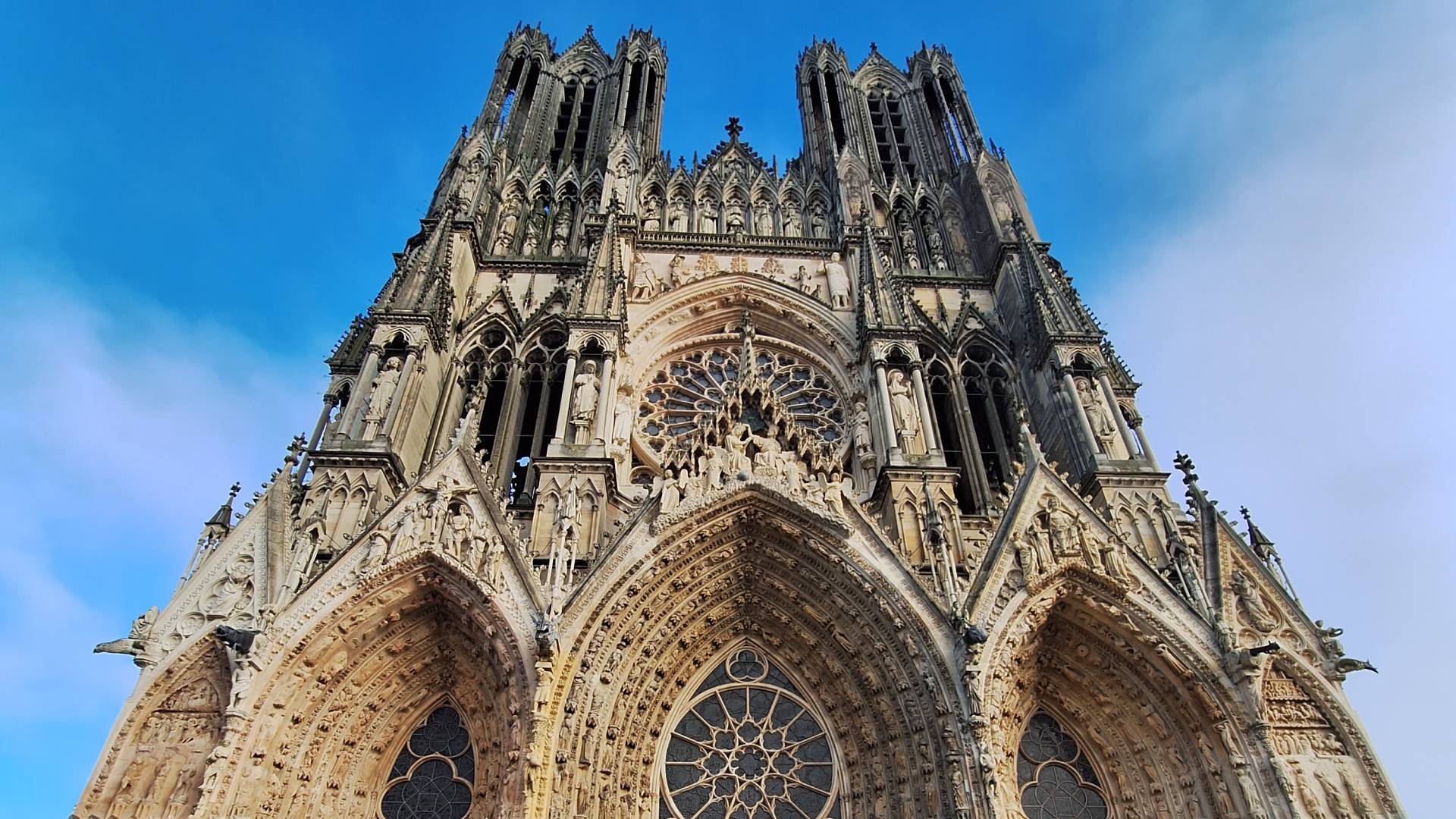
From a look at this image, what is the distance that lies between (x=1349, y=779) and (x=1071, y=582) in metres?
3.36

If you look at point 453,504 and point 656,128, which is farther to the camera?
point 656,128

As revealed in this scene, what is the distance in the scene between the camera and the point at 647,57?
2280cm

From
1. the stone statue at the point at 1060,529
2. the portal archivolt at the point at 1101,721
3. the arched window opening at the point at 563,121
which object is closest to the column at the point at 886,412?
the stone statue at the point at 1060,529

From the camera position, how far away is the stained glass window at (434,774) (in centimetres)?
1002

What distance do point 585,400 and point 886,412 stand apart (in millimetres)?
4369

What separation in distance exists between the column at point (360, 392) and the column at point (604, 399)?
3.26m

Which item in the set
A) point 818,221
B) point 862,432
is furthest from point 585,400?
point 818,221

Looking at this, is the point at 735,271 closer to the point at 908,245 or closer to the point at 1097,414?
the point at 908,245

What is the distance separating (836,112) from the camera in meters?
21.9

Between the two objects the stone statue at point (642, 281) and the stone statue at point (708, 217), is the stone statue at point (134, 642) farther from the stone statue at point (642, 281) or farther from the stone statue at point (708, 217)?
the stone statue at point (708, 217)

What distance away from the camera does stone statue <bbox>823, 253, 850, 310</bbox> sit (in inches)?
634

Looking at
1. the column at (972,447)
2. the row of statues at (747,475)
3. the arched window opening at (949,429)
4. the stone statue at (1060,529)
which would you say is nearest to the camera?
the stone statue at (1060,529)

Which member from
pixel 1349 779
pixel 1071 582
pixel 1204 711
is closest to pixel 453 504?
pixel 1071 582

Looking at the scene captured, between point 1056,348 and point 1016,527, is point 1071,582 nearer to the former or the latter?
point 1016,527
